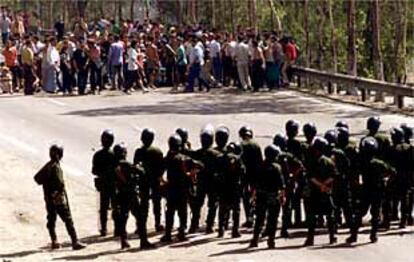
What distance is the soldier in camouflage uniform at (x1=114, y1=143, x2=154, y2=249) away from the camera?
15148 mm

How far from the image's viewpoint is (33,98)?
3278 cm

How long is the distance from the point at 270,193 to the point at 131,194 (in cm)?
192

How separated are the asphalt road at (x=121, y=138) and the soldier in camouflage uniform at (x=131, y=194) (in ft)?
0.87

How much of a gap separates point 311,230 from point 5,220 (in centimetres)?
522

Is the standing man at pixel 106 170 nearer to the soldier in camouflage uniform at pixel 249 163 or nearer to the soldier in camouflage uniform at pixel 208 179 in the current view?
the soldier in camouflage uniform at pixel 208 179

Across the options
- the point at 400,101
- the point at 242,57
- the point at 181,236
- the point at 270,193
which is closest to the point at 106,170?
the point at 181,236

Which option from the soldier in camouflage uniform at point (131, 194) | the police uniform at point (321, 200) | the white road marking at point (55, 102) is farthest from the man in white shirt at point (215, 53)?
the police uniform at point (321, 200)

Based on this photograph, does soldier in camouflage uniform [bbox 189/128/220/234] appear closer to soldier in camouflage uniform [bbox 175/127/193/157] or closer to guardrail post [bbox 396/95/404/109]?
soldier in camouflage uniform [bbox 175/127/193/157]

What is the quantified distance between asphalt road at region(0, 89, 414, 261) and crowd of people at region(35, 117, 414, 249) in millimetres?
343

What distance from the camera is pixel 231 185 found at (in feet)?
50.4

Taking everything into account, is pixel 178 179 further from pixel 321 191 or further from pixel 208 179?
pixel 321 191

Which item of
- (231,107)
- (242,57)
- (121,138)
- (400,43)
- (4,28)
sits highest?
(4,28)

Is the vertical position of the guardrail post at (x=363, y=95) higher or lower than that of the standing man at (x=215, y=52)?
lower

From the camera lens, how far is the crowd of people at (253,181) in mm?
14922
